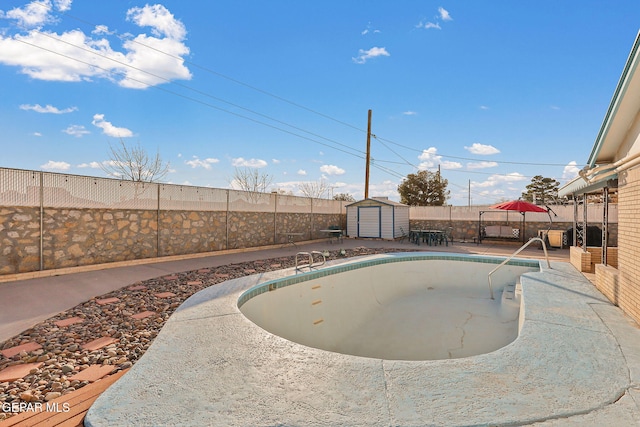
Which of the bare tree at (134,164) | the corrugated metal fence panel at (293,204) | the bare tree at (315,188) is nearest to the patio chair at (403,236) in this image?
the corrugated metal fence panel at (293,204)

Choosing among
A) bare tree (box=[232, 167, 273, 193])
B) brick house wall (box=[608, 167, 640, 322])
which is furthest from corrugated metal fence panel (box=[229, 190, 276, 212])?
bare tree (box=[232, 167, 273, 193])

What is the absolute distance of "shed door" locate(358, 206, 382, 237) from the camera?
50.2 ft

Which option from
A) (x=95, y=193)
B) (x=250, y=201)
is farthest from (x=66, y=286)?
(x=250, y=201)

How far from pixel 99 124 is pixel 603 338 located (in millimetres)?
16547

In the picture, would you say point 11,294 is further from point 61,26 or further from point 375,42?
point 375,42

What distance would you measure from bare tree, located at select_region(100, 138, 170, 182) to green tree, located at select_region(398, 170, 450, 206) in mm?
18724

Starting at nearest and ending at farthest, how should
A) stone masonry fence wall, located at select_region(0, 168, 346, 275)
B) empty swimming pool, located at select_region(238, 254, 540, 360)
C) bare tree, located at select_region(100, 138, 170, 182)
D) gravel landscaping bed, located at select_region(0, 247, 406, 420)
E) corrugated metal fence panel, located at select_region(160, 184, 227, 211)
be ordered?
1. gravel landscaping bed, located at select_region(0, 247, 406, 420)
2. empty swimming pool, located at select_region(238, 254, 540, 360)
3. stone masonry fence wall, located at select_region(0, 168, 346, 275)
4. corrugated metal fence panel, located at select_region(160, 184, 227, 211)
5. bare tree, located at select_region(100, 138, 170, 182)

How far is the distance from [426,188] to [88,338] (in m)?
26.2

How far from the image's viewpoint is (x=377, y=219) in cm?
1530

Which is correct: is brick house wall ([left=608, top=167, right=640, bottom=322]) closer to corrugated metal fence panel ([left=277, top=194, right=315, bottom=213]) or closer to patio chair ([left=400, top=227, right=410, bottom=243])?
corrugated metal fence panel ([left=277, top=194, right=315, bottom=213])

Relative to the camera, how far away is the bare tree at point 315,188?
107 feet

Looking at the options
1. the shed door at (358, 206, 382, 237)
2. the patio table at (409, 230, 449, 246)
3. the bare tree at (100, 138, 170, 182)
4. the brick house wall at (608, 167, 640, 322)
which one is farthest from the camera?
the bare tree at (100, 138, 170, 182)

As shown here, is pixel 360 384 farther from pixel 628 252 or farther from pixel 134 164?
pixel 134 164

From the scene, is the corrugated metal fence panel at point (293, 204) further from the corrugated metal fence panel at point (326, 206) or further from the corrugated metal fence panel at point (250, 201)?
the corrugated metal fence panel at point (326, 206)
